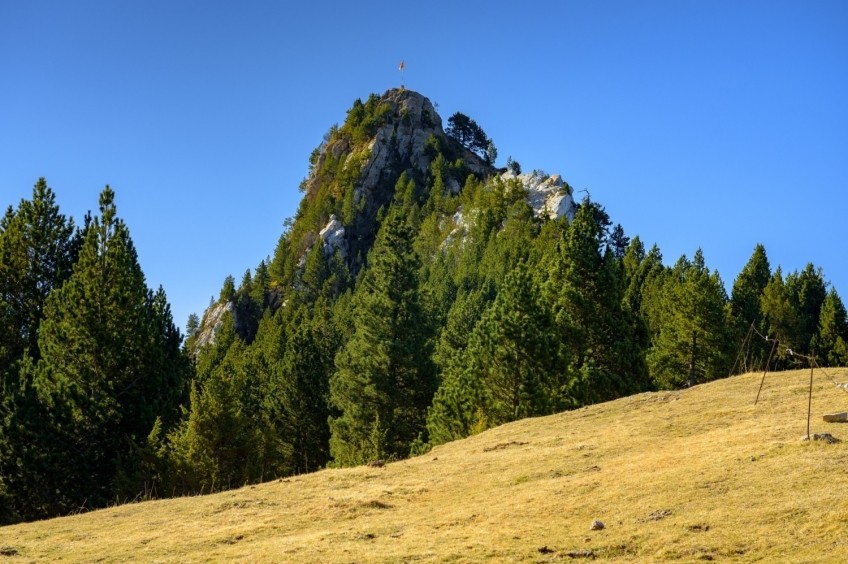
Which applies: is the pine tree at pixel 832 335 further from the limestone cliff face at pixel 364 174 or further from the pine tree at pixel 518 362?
the limestone cliff face at pixel 364 174

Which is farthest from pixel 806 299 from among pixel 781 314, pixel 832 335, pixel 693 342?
pixel 693 342

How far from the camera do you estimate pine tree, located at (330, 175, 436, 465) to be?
153ft

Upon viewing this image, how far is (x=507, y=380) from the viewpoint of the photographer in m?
37.6

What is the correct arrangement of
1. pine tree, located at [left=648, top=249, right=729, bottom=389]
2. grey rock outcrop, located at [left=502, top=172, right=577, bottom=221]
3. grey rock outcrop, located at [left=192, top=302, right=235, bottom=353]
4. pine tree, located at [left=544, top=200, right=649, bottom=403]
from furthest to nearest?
grey rock outcrop, located at [left=192, top=302, right=235, bottom=353] < grey rock outcrop, located at [left=502, top=172, right=577, bottom=221] < pine tree, located at [left=648, top=249, right=729, bottom=389] < pine tree, located at [left=544, top=200, right=649, bottom=403]

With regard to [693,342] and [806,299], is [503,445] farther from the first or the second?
[806,299]

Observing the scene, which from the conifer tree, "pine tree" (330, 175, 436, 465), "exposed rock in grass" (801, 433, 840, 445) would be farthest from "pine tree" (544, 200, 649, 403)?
"exposed rock in grass" (801, 433, 840, 445)

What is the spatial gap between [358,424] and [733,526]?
35391 mm

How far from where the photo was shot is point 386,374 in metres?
47.6

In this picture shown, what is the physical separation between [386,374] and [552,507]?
32.0m

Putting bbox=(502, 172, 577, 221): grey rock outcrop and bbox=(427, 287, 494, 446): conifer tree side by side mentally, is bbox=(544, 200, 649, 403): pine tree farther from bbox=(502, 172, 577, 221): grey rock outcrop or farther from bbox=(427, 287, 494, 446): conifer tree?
bbox=(502, 172, 577, 221): grey rock outcrop

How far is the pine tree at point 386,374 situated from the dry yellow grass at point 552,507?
69.0ft

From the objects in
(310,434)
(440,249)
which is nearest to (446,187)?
(440,249)

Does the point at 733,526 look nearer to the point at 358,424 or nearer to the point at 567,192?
the point at 358,424

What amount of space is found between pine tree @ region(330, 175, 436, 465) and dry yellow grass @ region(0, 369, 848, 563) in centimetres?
2105
